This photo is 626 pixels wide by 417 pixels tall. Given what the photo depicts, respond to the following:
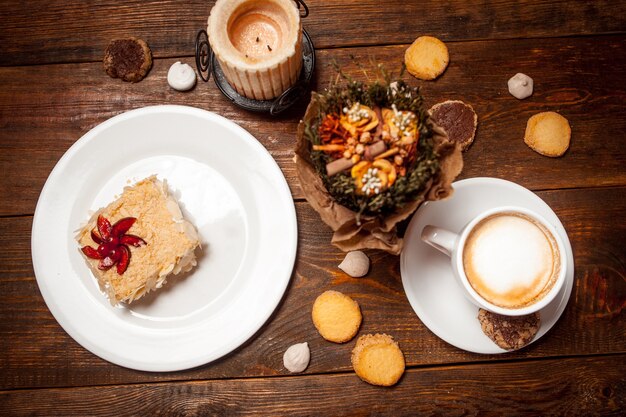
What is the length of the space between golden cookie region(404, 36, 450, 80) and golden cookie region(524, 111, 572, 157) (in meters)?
0.29

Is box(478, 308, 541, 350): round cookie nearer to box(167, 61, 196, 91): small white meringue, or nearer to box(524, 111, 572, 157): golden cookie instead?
box(524, 111, 572, 157): golden cookie

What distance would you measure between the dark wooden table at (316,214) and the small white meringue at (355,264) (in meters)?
0.03

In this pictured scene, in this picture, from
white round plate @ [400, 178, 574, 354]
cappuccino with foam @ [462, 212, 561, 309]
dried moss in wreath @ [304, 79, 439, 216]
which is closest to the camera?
dried moss in wreath @ [304, 79, 439, 216]

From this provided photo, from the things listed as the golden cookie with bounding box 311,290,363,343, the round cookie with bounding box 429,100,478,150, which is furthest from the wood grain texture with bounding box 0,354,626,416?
the round cookie with bounding box 429,100,478,150

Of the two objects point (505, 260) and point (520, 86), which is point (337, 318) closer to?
point (505, 260)

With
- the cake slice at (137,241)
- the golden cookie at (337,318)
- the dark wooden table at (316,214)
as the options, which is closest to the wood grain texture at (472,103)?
the dark wooden table at (316,214)

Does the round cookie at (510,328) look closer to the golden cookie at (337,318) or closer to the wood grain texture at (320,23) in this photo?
the golden cookie at (337,318)

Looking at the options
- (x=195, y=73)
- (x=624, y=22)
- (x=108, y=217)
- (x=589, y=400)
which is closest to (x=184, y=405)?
(x=108, y=217)

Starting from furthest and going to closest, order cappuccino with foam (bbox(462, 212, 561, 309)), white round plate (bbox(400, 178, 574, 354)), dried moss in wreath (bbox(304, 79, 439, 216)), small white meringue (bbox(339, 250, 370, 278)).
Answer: small white meringue (bbox(339, 250, 370, 278)) < white round plate (bbox(400, 178, 574, 354)) < cappuccino with foam (bbox(462, 212, 561, 309)) < dried moss in wreath (bbox(304, 79, 439, 216))

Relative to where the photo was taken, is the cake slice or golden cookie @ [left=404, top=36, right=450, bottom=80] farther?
golden cookie @ [left=404, top=36, right=450, bottom=80]

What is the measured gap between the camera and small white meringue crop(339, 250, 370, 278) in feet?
4.57

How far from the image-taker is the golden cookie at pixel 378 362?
4.52 ft

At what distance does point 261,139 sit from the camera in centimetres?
145

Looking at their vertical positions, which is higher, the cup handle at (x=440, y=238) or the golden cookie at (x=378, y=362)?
the cup handle at (x=440, y=238)
